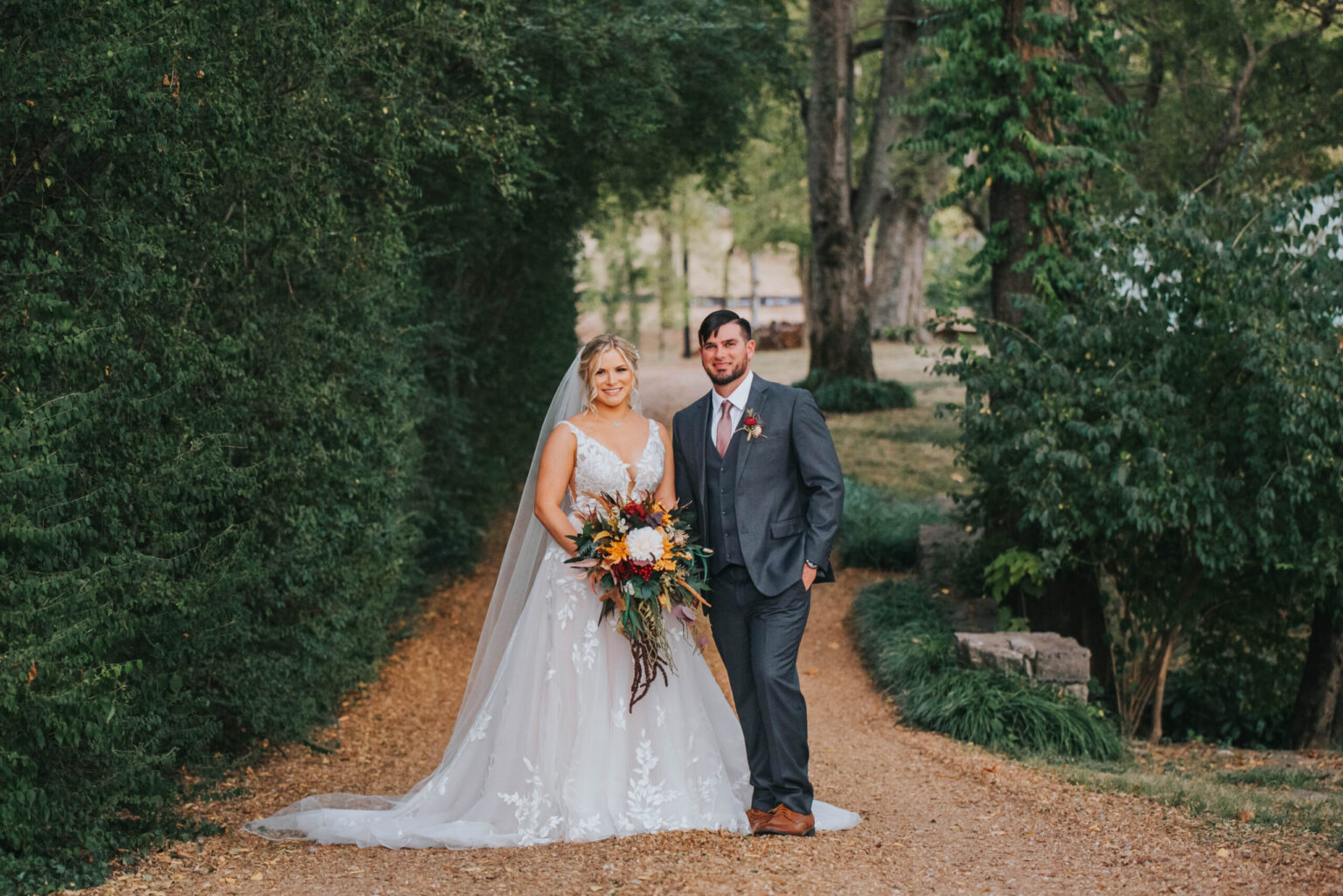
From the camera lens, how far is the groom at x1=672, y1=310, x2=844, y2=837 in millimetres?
4973

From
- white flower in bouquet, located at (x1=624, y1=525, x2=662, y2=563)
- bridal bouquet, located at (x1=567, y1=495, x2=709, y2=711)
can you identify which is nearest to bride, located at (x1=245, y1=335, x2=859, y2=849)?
bridal bouquet, located at (x1=567, y1=495, x2=709, y2=711)

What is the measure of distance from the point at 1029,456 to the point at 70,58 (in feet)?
18.9

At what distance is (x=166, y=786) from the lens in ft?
16.8

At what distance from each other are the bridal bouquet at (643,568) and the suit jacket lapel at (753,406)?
1.13 feet

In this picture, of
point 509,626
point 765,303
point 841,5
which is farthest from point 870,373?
point 765,303

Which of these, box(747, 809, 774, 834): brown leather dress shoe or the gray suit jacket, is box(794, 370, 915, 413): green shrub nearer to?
the gray suit jacket

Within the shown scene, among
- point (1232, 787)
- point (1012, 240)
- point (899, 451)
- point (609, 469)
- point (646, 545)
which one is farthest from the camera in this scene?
point (899, 451)

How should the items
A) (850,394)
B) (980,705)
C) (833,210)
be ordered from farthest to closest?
(850,394)
(833,210)
(980,705)

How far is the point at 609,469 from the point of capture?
525 centimetres

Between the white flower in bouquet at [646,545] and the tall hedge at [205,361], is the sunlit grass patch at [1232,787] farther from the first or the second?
the tall hedge at [205,361]

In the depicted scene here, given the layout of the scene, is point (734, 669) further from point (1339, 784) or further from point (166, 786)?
point (1339, 784)

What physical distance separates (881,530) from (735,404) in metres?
7.49

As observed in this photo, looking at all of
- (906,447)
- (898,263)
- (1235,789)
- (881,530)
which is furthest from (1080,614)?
(898,263)

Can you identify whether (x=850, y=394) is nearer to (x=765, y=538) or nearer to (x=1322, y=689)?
(x=1322, y=689)
